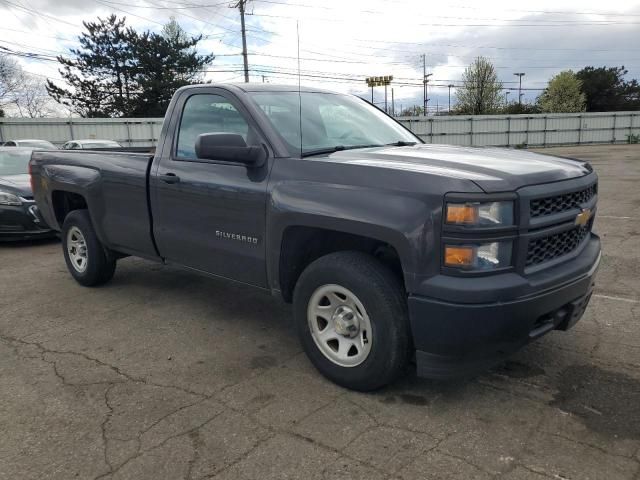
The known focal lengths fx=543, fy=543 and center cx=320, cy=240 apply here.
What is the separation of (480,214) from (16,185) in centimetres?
A: 784

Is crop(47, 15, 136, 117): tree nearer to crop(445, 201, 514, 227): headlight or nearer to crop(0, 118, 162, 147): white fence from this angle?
crop(0, 118, 162, 147): white fence

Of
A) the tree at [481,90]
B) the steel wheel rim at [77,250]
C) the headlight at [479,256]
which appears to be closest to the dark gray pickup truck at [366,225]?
the headlight at [479,256]

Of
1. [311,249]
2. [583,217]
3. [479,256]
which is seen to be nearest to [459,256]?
[479,256]

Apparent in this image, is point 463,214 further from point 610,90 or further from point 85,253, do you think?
point 610,90

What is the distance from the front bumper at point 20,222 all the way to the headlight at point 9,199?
0.06 meters

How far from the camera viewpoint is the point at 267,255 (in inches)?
142

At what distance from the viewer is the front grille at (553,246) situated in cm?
290

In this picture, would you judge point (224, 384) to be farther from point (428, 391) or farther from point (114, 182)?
point (114, 182)

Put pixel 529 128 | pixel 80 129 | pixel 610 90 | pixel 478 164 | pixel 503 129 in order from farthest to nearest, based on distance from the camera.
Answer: pixel 610 90 → pixel 529 128 → pixel 503 129 → pixel 80 129 → pixel 478 164

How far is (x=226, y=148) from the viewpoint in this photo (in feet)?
11.2

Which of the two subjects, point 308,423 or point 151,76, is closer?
point 308,423

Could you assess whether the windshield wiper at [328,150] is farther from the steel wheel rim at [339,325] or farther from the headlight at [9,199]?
the headlight at [9,199]

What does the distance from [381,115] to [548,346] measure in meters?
2.34

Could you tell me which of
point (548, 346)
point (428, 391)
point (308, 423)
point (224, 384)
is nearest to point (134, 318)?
point (224, 384)
